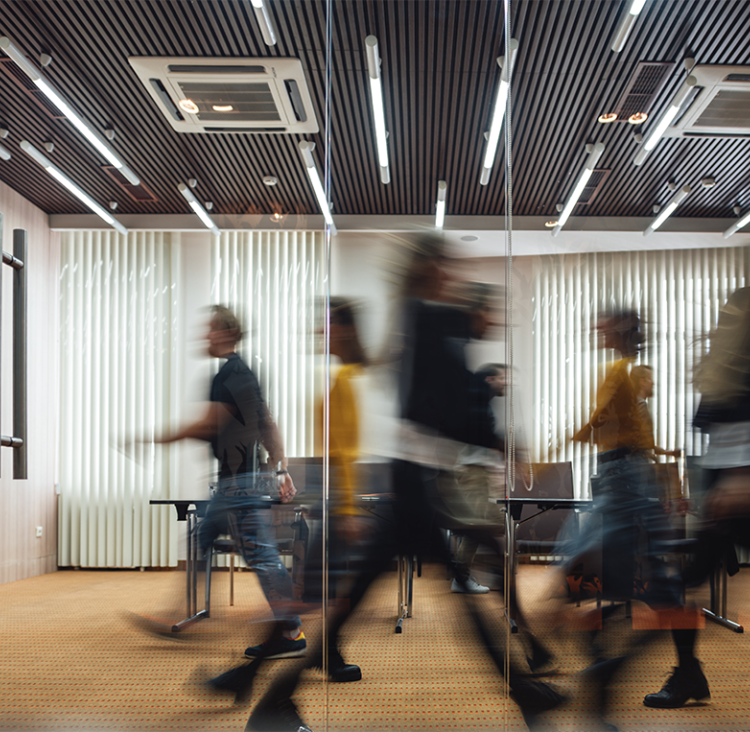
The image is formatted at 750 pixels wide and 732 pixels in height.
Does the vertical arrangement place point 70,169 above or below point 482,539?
above

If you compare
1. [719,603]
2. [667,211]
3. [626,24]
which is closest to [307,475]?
[667,211]

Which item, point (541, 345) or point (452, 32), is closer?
point (541, 345)

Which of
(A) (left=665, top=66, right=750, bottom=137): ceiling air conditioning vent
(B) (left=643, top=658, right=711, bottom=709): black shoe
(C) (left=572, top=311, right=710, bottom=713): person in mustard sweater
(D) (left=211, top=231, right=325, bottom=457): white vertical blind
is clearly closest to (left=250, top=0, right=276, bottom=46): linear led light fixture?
(D) (left=211, top=231, right=325, bottom=457): white vertical blind

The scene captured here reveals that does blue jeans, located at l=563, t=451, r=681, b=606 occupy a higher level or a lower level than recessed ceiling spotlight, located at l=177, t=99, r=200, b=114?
lower

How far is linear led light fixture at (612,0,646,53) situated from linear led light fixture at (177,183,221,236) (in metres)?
1.88

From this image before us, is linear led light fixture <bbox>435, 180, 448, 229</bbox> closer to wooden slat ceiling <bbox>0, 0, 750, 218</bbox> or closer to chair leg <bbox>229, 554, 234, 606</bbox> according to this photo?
wooden slat ceiling <bbox>0, 0, 750, 218</bbox>

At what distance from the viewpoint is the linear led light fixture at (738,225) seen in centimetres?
175

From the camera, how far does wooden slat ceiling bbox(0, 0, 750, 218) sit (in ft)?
5.92

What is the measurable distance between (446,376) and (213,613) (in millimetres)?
1209

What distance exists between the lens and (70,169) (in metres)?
1.93

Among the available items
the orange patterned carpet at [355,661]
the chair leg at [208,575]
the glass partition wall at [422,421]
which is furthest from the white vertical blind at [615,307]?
the chair leg at [208,575]

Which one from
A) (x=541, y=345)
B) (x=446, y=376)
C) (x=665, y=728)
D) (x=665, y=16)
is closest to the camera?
(x=446, y=376)

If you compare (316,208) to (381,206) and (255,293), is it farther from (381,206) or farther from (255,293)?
(255,293)

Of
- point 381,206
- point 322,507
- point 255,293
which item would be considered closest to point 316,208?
point 381,206
